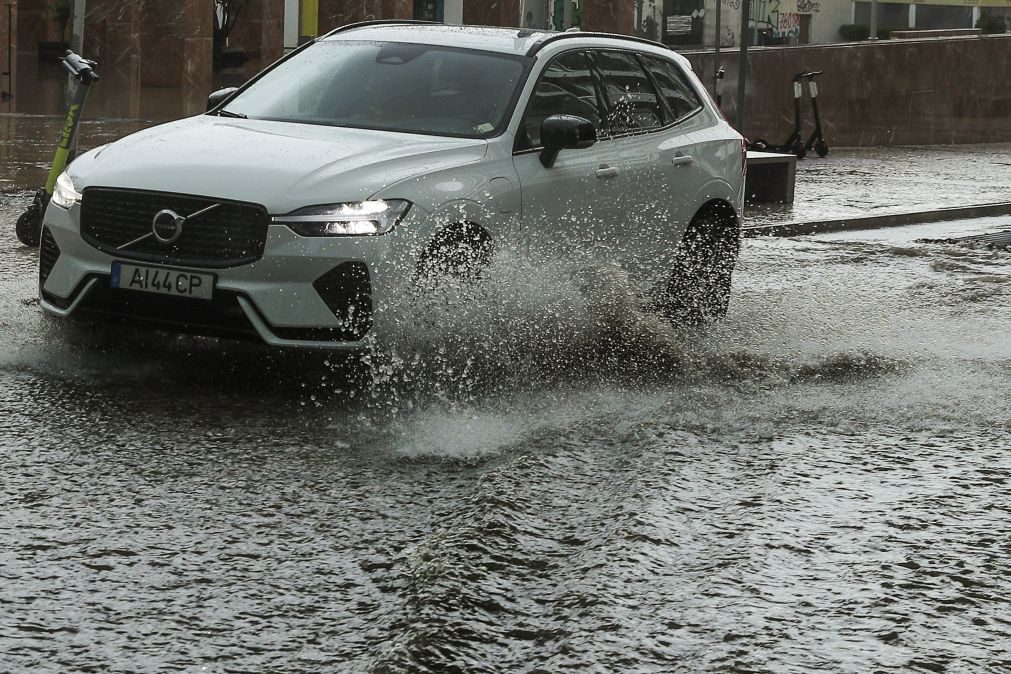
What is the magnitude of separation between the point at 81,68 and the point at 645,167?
4.22 m

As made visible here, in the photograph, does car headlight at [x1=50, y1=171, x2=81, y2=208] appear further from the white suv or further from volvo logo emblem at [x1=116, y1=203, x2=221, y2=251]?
volvo logo emblem at [x1=116, y1=203, x2=221, y2=251]

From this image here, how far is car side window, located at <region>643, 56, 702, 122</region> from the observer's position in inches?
365

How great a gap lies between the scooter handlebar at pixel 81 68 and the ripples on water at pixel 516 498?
2.38 metres

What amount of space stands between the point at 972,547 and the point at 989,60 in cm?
2503

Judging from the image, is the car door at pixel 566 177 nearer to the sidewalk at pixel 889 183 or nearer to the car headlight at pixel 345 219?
the car headlight at pixel 345 219

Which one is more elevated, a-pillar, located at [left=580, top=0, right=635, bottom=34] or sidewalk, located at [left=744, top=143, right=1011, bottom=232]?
a-pillar, located at [left=580, top=0, right=635, bottom=34]

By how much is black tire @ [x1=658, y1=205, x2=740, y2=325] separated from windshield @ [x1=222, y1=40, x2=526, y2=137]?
1551 mm

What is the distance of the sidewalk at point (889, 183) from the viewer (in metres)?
16.0

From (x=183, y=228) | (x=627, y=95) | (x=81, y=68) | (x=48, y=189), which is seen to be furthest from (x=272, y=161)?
(x=48, y=189)

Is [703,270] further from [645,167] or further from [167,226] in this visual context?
[167,226]

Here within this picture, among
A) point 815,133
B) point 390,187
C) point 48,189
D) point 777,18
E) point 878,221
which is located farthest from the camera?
point 777,18

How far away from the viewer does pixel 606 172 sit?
823cm

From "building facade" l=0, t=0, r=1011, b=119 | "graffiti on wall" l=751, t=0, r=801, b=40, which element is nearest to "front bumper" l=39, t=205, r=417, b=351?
"building facade" l=0, t=0, r=1011, b=119

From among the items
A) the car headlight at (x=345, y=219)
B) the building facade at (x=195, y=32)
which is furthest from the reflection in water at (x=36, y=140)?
the car headlight at (x=345, y=219)
